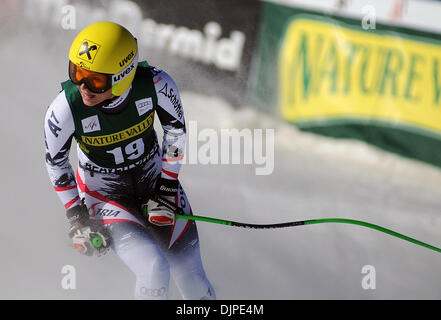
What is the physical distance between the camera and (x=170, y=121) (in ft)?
12.4

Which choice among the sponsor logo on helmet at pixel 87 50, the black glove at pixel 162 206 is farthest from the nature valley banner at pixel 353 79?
the sponsor logo on helmet at pixel 87 50

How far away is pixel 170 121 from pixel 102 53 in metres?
0.72

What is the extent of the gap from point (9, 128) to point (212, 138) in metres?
2.30

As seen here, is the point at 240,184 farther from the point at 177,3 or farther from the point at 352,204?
the point at 177,3

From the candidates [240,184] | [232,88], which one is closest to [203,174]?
[240,184]

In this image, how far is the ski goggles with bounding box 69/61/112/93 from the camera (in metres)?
3.27

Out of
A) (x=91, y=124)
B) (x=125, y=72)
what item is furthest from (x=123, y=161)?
(x=125, y=72)

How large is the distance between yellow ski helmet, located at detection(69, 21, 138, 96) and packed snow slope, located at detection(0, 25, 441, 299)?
1.75 metres

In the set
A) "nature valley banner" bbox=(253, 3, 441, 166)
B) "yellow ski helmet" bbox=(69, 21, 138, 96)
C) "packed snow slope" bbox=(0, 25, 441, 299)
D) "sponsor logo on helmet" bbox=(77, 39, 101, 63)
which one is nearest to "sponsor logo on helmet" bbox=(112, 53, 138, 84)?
"yellow ski helmet" bbox=(69, 21, 138, 96)

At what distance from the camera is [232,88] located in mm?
7008

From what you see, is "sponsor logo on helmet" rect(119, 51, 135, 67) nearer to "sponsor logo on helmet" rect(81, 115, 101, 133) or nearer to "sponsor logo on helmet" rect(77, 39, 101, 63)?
"sponsor logo on helmet" rect(77, 39, 101, 63)

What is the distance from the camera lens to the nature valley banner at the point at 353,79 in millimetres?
6684

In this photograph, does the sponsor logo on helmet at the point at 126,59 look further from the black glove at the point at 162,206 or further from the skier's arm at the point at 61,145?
the black glove at the point at 162,206

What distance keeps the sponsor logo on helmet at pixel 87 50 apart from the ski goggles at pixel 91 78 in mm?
72
